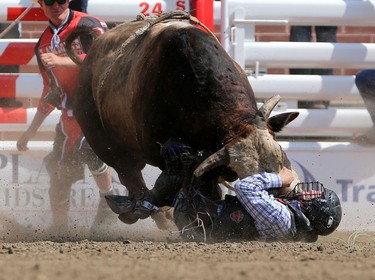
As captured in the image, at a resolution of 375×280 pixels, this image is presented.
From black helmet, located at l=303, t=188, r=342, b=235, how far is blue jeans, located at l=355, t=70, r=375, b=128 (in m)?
2.31

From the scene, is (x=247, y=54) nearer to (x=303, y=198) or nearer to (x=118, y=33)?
(x=118, y=33)

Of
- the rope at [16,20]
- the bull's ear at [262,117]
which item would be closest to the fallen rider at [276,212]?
the bull's ear at [262,117]

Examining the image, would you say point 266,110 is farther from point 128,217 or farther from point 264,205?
point 128,217

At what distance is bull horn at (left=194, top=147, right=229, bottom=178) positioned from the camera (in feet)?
16.4

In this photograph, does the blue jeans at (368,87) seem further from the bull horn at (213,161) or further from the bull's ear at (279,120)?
the bull horn at (213,161)

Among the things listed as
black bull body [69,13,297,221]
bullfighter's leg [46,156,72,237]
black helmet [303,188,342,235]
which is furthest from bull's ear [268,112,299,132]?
bullfighter's leg [46,156,72,237]

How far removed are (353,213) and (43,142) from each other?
2492mm

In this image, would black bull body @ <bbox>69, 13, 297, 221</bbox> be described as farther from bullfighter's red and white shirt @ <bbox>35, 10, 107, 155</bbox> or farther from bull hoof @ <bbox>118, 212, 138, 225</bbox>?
bullfighter's red and white shirt @ <bbox>35, 10, 107, 155</bbox>

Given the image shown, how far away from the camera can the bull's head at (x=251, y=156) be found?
496cm

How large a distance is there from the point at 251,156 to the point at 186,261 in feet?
3.57

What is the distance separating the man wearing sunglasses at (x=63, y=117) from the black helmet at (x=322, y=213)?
208 cm

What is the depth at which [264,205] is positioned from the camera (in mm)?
5070

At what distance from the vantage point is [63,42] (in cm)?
702

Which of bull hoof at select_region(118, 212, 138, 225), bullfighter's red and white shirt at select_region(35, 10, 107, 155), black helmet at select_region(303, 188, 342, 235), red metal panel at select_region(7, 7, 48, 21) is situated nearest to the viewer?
black helmet at select_region(303, 188, 342, 235)
